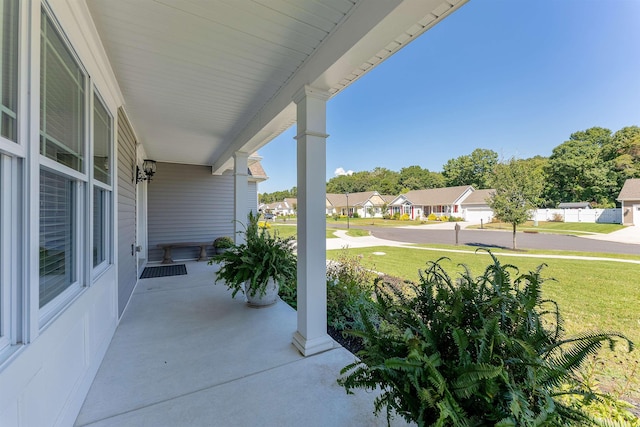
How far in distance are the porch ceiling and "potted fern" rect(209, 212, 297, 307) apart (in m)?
1.58

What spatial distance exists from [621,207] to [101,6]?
442 inches

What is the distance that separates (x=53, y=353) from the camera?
132 centimetres

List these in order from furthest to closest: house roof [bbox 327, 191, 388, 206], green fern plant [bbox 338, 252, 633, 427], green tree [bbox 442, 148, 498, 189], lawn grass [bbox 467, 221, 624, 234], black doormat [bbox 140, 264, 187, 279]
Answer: house roof [bbox 327, 191, 388, 206] < green tree [bbox 442, 148, 498, 189] < lawn grass [bbox 467, 221, 624, 234] < black doormat [bbox 140, 264, 187, 279] < green fern plant [bbox 338, 252, 633, 427]

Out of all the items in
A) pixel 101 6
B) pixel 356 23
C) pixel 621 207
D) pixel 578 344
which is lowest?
pixel 578 344

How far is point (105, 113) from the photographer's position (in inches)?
99.3

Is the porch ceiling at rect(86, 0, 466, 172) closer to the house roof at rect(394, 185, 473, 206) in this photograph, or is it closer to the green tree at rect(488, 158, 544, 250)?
the green tree at rect(488, 158, 544, 250)

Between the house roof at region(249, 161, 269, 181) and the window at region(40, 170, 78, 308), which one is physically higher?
the house roof at region(249, 161, 269, 181)

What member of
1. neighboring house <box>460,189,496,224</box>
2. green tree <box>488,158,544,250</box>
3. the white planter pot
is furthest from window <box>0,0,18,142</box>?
neighboring house <box>460,189,496,224</box>

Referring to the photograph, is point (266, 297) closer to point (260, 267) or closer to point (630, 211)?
point (260, 267)

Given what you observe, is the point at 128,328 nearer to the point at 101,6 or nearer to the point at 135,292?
the point at 135,292

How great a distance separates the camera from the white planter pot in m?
3.38

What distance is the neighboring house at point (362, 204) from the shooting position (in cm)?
3067

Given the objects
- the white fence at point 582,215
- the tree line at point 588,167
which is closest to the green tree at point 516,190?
the tree line at point 588,167

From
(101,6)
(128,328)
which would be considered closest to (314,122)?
(101,6)
